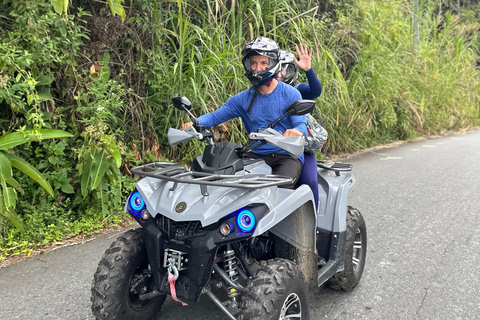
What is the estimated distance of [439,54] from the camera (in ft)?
52.3

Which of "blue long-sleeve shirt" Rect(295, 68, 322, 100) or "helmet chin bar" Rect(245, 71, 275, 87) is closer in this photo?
"helmet chin bar" Rect(245, 71, 275, 87)

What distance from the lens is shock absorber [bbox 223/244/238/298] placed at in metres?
2.59

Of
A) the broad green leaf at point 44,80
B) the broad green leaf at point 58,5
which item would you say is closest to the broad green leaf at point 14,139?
the broad green leaf at point 44,80

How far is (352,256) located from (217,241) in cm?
155

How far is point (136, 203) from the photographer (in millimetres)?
2787

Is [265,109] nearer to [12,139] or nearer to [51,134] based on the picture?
[51,134]

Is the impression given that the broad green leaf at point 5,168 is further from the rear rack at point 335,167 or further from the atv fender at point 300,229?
the rear rack at point 335,167

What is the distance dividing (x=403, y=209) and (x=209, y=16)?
3.93m

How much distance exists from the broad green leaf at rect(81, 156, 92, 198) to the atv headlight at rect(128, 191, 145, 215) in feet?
7.18

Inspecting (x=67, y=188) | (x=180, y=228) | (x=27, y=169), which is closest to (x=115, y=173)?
(x=67, y=188)

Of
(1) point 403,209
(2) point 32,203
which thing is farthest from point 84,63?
(1) point 403,209

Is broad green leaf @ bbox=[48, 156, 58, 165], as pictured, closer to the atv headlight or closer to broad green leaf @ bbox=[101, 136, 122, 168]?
broad green leaf @ bbox=[101, 136, 122, 168]

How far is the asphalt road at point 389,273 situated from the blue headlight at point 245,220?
105cm

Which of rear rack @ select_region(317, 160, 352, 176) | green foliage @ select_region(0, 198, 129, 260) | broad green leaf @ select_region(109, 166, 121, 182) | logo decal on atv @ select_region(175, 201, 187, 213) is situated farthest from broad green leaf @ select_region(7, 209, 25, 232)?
rear rack @ select_region(317, 160, 352, 176)
